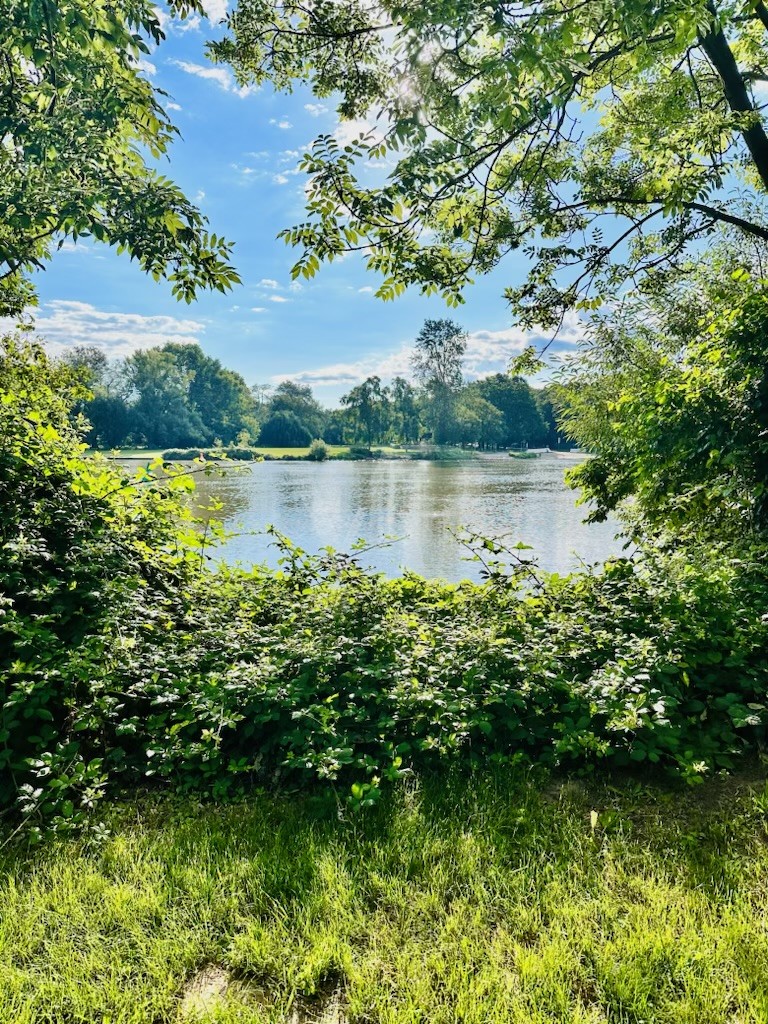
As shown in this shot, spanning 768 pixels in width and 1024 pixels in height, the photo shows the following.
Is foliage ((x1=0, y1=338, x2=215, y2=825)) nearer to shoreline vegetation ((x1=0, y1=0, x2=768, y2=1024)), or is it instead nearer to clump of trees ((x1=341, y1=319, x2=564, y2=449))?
shoreline vegetation ((x1=0, y1=0, x2=768, y2=1024))

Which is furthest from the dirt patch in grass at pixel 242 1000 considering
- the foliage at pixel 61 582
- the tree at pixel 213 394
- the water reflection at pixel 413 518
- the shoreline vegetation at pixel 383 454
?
the tree at pixel 213 394

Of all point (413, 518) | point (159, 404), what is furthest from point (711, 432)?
point (159, 404)

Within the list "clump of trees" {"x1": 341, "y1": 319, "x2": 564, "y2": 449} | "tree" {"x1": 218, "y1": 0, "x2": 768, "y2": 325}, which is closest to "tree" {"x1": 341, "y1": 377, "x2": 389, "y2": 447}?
"clump of trees" {"x1": 341, "y1": 319, "x2": 564, "y2": 449}

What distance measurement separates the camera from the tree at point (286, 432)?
73.6 metres

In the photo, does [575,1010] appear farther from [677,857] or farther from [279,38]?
[279,38]

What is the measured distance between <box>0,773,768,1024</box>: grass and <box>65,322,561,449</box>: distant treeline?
221 feet

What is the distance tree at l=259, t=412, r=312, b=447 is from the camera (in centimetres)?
7356

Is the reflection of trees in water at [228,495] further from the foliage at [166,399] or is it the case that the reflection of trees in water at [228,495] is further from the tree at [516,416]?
the tree at [516,416]

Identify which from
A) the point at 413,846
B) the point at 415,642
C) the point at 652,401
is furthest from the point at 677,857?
the point at 652,401

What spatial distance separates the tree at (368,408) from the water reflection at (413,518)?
4674 cm

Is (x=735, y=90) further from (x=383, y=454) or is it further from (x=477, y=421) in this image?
(x=477, y=421)

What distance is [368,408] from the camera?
7531 cm

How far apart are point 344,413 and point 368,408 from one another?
14.7ft

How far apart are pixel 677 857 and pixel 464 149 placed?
5.00 m
